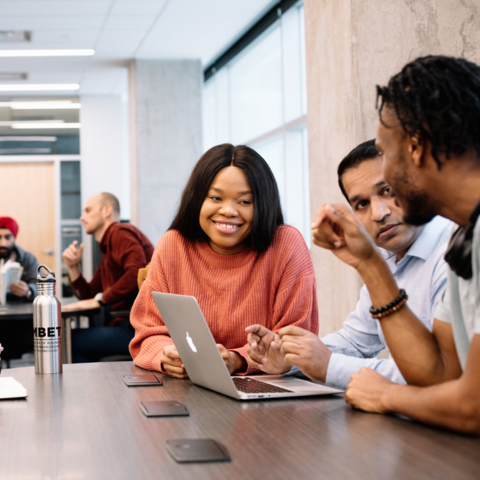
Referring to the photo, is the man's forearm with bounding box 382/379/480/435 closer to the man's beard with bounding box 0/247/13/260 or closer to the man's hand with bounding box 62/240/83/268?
the man's hand with bounding box 62/240/83/268

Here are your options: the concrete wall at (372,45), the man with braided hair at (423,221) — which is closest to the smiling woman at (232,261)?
the man with braided hair at (423,221)

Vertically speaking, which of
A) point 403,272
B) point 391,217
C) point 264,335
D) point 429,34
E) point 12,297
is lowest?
point 12,297

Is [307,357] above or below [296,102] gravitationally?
below

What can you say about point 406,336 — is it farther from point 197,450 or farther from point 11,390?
point 11,390

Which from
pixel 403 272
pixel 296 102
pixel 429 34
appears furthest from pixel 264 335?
pixel 296 102

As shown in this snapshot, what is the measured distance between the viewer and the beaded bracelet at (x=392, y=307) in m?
1.12

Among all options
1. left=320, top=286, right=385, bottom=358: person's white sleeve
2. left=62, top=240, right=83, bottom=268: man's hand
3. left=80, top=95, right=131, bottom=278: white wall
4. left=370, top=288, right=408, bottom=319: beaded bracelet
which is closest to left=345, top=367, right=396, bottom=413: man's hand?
left=370, top=288, right=408, bottom=319: beaded bracelet

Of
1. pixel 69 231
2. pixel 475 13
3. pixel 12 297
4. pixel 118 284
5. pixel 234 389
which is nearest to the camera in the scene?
pixel 234 389

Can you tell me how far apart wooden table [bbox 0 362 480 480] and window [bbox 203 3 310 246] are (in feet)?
11.3

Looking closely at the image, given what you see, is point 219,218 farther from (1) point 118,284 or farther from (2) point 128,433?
(1) point 118,284

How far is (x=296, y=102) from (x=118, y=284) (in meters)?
2.39

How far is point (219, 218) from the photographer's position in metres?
1.79

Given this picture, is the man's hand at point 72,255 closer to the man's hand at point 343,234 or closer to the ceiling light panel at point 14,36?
the ceiling light panel at point 14,36

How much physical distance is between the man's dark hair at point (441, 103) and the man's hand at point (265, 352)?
632mm
